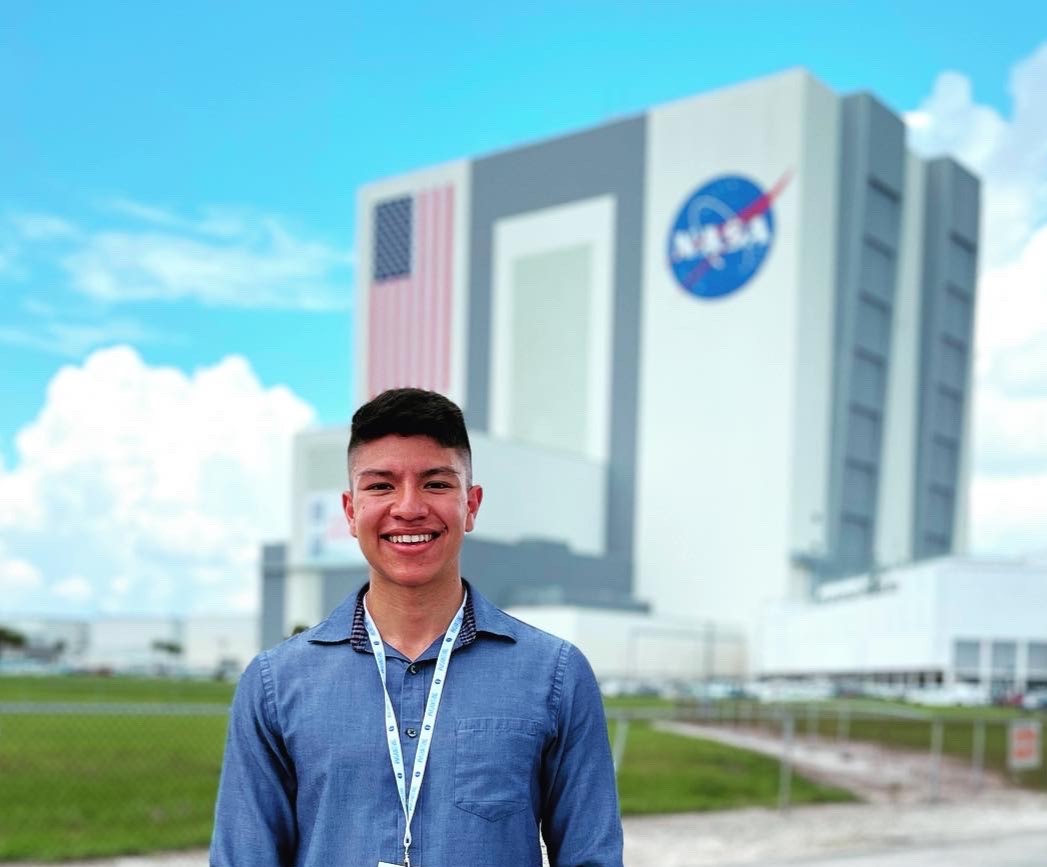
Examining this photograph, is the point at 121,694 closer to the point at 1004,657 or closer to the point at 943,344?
the point at 1004,657

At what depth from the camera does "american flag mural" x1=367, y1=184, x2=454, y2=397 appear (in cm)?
9450

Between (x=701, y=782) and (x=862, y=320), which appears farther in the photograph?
(x=862, y=320)

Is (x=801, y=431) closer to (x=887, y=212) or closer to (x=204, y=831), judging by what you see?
(x=887, y=212)

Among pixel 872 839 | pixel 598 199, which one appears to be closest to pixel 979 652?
pixel 598 199

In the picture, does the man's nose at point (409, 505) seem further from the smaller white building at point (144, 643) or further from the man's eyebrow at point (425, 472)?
the smaller white building at point (144, 643)

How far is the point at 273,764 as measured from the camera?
103 inches

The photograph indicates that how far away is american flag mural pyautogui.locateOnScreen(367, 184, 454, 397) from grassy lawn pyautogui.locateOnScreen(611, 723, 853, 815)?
239ft

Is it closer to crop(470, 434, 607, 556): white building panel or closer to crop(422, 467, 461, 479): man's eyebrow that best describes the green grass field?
crop(422, 467, 461, 479): man's eyebrow

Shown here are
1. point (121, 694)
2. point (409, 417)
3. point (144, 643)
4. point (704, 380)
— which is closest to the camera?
point (409, 417)

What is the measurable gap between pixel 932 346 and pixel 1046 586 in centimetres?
2649

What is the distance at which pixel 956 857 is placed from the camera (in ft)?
39.5

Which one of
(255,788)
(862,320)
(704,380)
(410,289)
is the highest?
(410,289)

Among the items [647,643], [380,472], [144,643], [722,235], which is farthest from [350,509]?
[144,643]

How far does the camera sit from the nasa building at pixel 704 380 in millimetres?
76625
